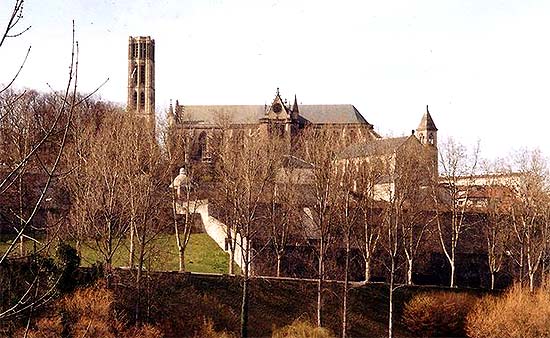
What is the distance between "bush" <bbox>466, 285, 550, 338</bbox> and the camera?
2644 centimetres

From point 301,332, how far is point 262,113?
4706 centimetres

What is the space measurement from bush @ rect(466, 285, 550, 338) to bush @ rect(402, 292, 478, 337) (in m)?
0.61

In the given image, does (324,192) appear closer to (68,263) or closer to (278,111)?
(68,263)

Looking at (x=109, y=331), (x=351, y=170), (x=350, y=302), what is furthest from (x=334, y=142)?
(x=109, y=331)

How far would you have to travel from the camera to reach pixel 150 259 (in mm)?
27969

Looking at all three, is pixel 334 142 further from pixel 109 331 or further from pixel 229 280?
pixel 109 331

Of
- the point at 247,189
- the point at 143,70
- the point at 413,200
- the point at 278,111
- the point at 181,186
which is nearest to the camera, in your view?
the point at 247,189

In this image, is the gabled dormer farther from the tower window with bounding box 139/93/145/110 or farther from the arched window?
the tower window with bounding box 139/93/145/110

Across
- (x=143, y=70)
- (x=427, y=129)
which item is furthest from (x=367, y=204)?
(x=143, y=70)

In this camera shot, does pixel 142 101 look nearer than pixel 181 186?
No

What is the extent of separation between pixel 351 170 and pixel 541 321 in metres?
11.8

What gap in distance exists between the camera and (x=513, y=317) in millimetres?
26781

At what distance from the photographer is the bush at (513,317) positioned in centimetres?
2644

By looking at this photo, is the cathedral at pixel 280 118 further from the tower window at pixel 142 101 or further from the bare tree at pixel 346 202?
the bare tree at pixel 346 202
